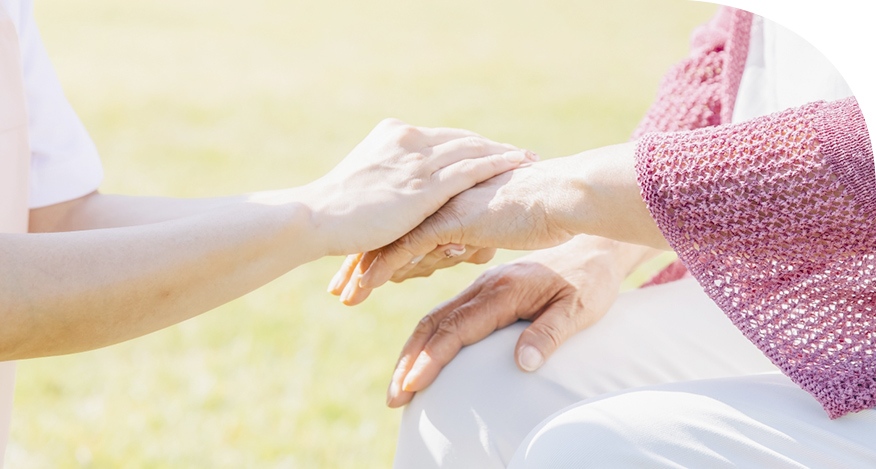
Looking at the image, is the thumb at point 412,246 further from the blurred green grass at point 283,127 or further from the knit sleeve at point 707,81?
the blurred green grass at point 283,127

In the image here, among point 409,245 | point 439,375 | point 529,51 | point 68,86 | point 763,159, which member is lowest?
point 68,86

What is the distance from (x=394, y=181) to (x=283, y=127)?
4.59m

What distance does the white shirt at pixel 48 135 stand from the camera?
1367mm

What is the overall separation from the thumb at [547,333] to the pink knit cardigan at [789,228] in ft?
1.03

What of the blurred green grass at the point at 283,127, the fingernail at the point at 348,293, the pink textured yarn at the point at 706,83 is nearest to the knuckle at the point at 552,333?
the fingernail at the point at 348,293

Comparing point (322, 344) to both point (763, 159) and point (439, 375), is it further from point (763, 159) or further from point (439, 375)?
point (763, 159)

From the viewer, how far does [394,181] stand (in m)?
1.43

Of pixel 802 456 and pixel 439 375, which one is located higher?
pixel 802 456

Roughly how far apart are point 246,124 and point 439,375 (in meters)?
4.82

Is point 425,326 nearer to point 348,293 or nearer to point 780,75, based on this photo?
point 348,293

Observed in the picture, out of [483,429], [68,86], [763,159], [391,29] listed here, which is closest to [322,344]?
[483,429]

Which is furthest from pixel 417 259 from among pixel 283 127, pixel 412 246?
pixel 283 127

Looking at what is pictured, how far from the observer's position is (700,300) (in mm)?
1501

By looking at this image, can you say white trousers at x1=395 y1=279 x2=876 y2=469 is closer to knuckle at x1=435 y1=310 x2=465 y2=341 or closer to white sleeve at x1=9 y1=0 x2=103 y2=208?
knuckle at x1=435 y1=310 x2=465 y2=341
